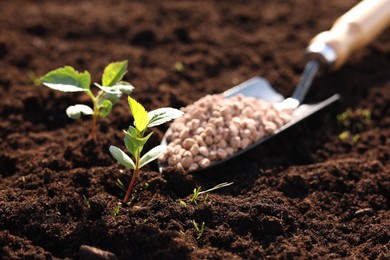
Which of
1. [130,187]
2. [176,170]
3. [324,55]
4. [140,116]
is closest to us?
[140,116]

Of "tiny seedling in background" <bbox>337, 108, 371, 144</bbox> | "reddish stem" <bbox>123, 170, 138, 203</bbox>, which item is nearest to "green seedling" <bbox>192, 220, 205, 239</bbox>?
"reddish stem" <bbox>123, 170, 138, 203</bbox>

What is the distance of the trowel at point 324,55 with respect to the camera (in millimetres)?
2846

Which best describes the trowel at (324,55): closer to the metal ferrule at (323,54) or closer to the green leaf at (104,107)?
the metal ferrule at (323,54)

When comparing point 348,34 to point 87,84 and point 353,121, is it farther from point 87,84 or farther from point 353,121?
point 87,84

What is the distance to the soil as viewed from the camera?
212cm

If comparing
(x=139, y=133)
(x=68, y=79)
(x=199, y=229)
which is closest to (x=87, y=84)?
(x=68, y=79)

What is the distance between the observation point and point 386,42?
3.55 meters

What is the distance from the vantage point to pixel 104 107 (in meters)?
2.45

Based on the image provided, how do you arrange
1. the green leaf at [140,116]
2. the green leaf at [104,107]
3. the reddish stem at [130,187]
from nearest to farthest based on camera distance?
the green leaf at [140,116], the reddish stem at [130,187], the green leaf at [104,107]

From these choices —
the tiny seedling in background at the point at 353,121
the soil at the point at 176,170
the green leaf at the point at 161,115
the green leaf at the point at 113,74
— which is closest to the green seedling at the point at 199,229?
the soil at the point at 176,170

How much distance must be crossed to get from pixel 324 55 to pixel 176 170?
1.06 m

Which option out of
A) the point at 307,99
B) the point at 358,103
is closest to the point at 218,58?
the point at 307,99

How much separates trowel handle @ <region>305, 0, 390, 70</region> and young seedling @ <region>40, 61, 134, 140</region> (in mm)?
1073

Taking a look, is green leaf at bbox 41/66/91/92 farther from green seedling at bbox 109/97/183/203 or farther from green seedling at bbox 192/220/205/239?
green seedling at bbox 192/220/205/239
